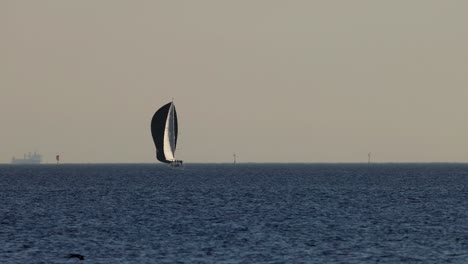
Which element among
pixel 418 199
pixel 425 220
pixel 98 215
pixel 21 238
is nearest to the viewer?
pixel 21 238

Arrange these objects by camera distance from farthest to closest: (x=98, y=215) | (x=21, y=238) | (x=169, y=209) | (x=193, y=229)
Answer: (x=169, y=209) → (x=98, y=215) → (x=193, y=229) → (x=21, y=238)

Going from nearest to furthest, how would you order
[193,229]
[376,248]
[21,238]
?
[376,248], [21,238], [193,229]

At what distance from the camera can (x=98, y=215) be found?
91.8 meters

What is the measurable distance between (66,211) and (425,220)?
37.1 metres

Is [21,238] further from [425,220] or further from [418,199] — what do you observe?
[418,199]

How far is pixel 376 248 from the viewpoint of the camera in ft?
206

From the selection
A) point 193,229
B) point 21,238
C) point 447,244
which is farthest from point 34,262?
point 447,244

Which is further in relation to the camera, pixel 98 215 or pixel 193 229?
pixel 98 215

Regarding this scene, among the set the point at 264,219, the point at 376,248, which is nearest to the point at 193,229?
the point at 264,219

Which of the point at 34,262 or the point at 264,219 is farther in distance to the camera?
the point at 264,219

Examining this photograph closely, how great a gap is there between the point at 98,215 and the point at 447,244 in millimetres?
38898

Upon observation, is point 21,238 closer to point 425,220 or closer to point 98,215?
point 98,215

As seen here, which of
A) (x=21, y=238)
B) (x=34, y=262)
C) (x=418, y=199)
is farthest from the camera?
(x=418, y=199)

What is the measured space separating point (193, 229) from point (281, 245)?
13079 millimetres
